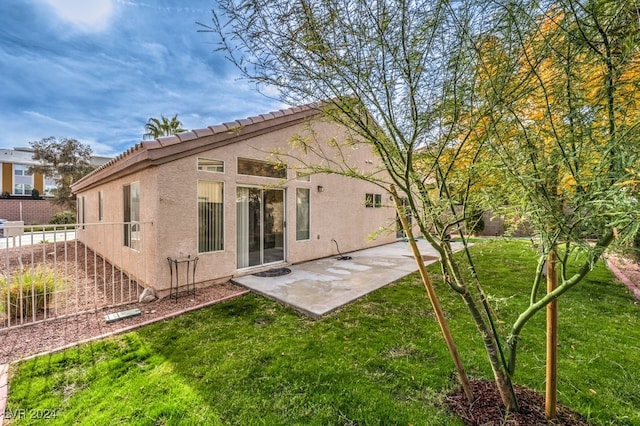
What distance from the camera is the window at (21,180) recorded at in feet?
108

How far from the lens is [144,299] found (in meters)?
6.13

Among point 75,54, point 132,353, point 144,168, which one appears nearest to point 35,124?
point 75,54

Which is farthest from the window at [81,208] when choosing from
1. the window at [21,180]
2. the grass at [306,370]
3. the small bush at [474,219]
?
the window at [21,180]

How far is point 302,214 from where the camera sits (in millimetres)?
9695

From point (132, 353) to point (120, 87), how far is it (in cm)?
1487

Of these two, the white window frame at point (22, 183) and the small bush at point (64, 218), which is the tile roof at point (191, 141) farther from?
the white window frame at point (22, 183)

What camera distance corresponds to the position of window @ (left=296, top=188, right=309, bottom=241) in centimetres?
948

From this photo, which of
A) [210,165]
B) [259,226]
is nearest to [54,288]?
[210,165]

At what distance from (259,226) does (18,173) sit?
140ft

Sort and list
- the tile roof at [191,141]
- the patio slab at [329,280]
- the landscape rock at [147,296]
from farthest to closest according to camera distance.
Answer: the landscape rock at [147,296] < the tile roof at [191,141] < the patio slab at [329,280]

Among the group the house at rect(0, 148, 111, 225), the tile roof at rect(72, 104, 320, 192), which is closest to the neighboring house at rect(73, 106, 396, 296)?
the tile roof at rect(72, 104, 320, 192)

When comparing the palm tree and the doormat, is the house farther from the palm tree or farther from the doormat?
the doormat

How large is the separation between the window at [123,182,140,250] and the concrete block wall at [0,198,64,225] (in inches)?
1110

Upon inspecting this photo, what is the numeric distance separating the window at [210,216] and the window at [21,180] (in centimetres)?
4126
